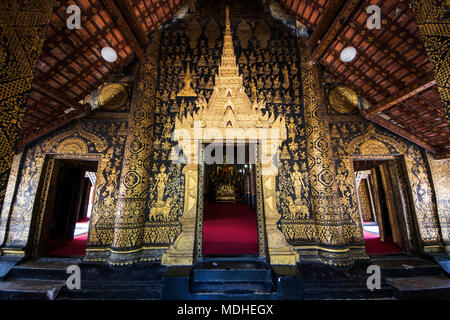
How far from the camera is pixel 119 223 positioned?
140 inches

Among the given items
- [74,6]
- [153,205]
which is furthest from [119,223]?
[74,6]

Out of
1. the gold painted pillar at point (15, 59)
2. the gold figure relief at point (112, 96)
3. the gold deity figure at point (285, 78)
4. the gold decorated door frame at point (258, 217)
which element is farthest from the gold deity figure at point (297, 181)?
Answer: the gold figure relief at point (112, 96)

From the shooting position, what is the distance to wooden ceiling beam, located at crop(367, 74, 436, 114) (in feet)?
10.5

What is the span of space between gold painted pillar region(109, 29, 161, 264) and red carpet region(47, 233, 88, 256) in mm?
1917

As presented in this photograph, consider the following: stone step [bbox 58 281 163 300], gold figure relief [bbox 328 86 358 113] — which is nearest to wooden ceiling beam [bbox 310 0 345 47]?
gold figure relief [bbox 328 86 358 113]

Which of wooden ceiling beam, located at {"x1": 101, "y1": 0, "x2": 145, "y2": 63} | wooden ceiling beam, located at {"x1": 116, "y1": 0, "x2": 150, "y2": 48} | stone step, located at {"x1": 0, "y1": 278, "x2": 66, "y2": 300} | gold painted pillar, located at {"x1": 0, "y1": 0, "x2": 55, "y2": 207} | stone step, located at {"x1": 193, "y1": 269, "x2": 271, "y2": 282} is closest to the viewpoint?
gold painted pillar, located at {"x1": 0, "y1": 0, "x2": 55, "y2": 207}

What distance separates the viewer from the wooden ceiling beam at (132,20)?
343cm

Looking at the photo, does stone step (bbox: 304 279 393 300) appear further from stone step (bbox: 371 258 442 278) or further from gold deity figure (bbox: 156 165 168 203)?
gold deity figure (bbox: 156 165 168 203)

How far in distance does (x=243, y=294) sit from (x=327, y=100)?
479 centimetres

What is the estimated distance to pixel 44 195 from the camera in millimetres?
4066

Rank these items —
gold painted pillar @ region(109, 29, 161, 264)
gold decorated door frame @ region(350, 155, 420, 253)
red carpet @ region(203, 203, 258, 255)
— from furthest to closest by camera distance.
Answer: gold decorated door frame @ region(350, 155, 420, 253) < red carpet @ region(203, 203, 258, 255) < gold painted pillar @ region(109, 29, 161, 264)

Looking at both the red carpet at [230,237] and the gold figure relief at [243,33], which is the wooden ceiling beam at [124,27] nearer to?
the gold figure relief at [243,33]

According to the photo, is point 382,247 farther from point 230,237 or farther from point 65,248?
point 65,248

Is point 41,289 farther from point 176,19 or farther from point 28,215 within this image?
point 176,19
